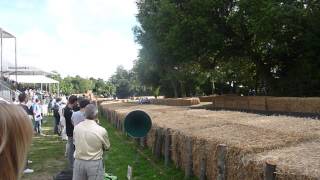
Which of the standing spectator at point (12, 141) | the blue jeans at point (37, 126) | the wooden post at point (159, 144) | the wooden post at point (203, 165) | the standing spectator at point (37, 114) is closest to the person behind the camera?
the standing spectator at point (12, 141)

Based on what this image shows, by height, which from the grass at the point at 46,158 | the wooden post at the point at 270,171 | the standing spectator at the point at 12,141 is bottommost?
the grass at the point at 46,158

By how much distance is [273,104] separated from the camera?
113 feet

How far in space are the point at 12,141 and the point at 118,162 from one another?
14060 mm

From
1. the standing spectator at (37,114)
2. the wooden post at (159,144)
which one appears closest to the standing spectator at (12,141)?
the wooden post at (159,144)

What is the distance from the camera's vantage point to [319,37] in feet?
118

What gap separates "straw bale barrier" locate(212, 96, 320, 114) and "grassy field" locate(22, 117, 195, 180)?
38.8ft

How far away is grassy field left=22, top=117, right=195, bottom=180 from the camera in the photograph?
1355cm

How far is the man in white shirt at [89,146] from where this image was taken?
827 cm

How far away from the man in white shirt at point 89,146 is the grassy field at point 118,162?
443 cm

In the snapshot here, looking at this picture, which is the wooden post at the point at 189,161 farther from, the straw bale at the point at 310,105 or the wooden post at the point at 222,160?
the straw bale at the point at 310,105

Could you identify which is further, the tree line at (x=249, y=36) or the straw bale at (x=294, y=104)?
the tree line at (x=249, y=36)

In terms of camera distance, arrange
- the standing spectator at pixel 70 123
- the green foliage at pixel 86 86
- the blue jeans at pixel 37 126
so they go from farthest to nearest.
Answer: the green foliage at pixel 86 86, the blue jeans at pixel 37 126, the standing spectator at pixel 70 123

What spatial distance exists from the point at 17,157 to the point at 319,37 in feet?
118

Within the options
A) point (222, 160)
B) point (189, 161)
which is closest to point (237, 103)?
point (189, 161)
